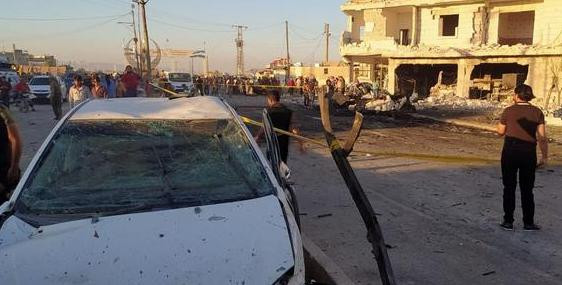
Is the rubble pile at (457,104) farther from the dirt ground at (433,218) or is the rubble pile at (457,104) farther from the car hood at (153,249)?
the car hood at (153,249)

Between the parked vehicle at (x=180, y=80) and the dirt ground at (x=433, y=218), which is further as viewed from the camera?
the parked vehicle at (x=180, y=80)

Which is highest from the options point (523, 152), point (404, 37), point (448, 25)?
point (448, 25)

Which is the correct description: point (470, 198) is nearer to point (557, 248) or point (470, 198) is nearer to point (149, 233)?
point (557, 248)

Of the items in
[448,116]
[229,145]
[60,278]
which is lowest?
[448,116]

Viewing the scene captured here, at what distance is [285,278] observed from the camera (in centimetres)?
259

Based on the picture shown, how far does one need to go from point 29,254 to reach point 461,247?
4191 mm

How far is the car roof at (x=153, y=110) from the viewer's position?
3.97m

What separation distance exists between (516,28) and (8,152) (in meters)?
35.8

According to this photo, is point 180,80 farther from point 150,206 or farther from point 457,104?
point 150,206

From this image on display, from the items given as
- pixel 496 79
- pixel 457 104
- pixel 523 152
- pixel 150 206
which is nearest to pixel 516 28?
pixel 496 79

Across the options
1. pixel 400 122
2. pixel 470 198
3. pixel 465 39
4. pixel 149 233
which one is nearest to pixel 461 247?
pixel 470 198

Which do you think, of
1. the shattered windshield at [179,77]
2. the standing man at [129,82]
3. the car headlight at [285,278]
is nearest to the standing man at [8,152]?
the car headlight at [285,278]

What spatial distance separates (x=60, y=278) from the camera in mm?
2439

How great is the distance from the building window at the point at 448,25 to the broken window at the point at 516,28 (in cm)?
317
